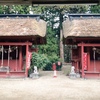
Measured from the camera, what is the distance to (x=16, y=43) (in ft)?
58.1

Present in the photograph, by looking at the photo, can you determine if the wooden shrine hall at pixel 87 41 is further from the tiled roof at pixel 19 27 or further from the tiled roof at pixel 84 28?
the tiled roof at pixel 19 27

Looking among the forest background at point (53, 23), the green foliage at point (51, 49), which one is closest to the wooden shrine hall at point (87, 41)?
the forest background at point (53, 23)

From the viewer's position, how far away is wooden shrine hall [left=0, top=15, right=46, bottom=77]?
17.3 m

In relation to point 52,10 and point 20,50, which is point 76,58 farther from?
point 52,10

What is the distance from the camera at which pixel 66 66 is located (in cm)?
2809

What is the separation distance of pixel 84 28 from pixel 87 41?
1.13 m

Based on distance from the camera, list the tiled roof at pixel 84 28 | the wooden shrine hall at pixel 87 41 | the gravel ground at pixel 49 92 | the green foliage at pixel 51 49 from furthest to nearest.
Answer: the green foliage at pixel 51 49 < the wooden shrine hall at pixel 87 41 < the tiled roof at pixel 84 28 < the gravel ground at pixel 49 92

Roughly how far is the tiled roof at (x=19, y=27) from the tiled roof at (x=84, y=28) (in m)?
2.58

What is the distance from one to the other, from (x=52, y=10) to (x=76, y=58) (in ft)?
54.2

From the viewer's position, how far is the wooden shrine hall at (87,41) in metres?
17.1

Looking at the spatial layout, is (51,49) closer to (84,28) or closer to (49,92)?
(84,28)

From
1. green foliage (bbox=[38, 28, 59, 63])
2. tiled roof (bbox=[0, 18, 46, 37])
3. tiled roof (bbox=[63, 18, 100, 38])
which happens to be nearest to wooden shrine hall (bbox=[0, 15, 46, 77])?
tiled roof (bbox=[0, 18, 46, 37])

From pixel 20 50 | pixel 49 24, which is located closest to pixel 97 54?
Result: pixel 20 50

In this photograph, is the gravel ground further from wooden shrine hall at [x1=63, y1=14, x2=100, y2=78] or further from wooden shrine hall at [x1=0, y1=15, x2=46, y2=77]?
wooden shrine hall at [x1=0, y1=15, x2=46, y2=77]
